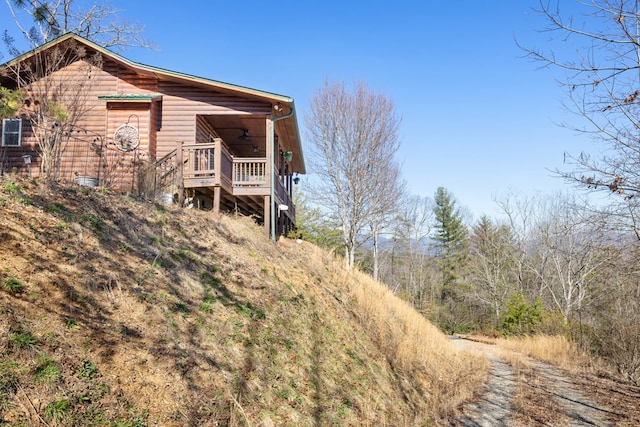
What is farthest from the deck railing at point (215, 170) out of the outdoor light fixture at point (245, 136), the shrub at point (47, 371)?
the shrub at point (47, 371)

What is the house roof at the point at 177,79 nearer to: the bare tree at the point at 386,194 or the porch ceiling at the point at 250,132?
the porch ceiling at the point at 250,132

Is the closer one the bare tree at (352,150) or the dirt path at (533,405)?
the dirt path at (533,405)

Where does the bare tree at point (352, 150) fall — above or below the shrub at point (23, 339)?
above

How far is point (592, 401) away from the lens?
8578 mm

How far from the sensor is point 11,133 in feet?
41.7

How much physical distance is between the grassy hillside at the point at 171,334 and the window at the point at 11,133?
6513mm

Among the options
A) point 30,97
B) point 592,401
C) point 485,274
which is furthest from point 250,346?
point 485,274

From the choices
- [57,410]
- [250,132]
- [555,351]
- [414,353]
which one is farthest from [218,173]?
[555,351]

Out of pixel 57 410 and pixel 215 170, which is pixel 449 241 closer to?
pixel 215 170

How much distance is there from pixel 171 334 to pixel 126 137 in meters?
9.54

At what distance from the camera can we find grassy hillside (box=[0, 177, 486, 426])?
402 cm

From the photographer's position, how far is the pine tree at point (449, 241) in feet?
125

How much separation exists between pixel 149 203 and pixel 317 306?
3.93 metres

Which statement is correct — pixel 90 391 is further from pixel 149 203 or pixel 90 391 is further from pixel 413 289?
pixel 413 289
